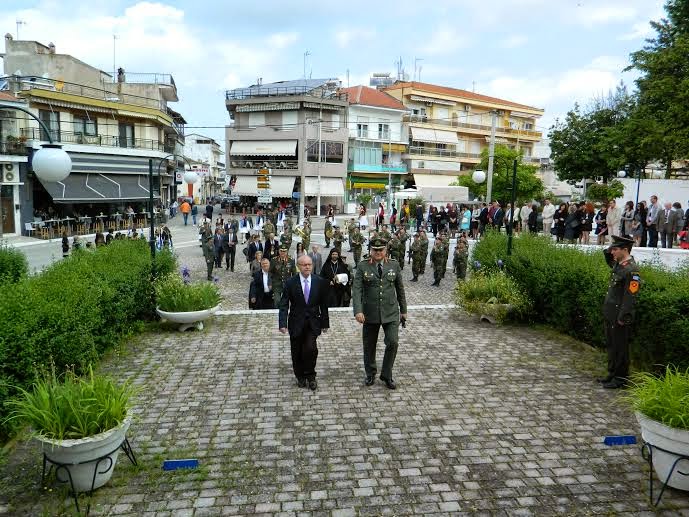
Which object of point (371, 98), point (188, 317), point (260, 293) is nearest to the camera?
point (188, 317)

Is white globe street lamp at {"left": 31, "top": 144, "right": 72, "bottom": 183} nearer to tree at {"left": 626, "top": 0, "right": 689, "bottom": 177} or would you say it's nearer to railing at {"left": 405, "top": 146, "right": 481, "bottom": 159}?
tree at {"left": 626, "top": 0, "right": 689, "bottom": 177}

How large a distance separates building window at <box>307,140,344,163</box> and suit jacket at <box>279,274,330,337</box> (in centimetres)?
4534

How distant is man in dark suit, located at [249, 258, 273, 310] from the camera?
40.1 ft

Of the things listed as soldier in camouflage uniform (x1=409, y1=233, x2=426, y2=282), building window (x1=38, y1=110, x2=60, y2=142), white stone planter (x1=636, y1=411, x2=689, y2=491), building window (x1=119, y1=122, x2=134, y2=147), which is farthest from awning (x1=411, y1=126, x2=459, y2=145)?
white stone planter (x1=636, y1=411, x2=689, y2=491)

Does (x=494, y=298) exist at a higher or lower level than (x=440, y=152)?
lower

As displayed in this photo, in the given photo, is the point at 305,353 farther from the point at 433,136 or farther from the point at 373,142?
the point at 433,136

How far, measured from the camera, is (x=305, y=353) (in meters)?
7.18

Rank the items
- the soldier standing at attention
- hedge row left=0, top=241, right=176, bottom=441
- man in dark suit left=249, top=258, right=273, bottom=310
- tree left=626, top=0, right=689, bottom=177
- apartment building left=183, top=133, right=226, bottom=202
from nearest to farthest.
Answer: hedge row left=0, top=241, right=176, bottom=441 → man in dark suit left=249, top=258, right=273, bottom=310 → the soldier standing at attention → tree left=626, top=0, right=689, bottom=177 → apartment building left=183, top=133, right=226, bottom=202

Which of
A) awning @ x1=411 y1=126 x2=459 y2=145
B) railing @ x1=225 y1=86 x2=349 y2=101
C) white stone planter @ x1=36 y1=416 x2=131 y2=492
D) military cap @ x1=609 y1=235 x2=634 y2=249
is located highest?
railing @ x1=225 y1=86 x2=349 y2=101

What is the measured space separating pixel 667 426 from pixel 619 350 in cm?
276

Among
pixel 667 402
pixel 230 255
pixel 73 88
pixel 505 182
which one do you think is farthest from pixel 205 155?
pixel 667 402

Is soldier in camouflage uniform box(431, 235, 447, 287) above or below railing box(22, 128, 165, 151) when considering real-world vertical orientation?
below

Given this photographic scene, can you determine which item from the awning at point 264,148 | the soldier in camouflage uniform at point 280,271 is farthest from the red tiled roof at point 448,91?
the soldier in camouflage uniform at point 280,271

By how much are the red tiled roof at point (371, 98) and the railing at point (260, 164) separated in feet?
30.0
